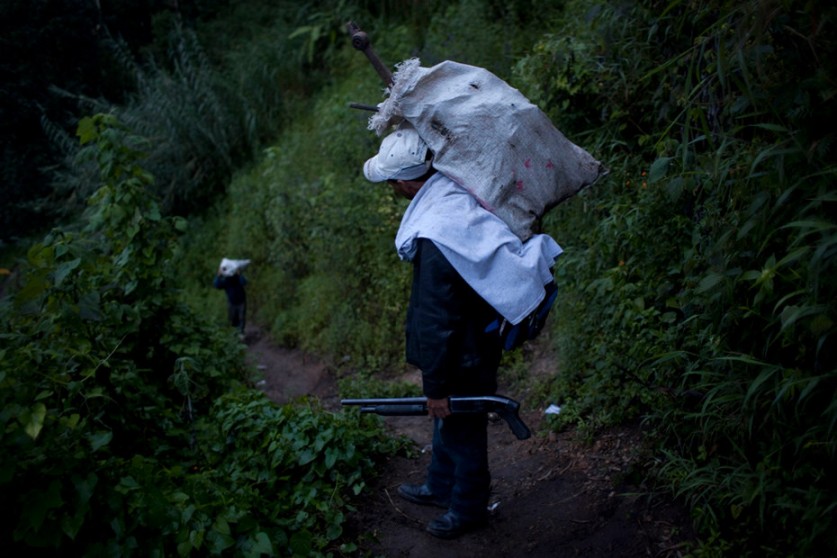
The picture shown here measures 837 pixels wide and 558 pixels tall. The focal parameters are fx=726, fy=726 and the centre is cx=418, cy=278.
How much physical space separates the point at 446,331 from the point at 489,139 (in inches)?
35.3

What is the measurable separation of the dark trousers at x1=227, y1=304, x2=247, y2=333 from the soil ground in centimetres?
495

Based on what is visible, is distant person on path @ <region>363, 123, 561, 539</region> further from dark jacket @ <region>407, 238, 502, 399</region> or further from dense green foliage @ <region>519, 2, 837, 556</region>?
dense green foliage @ <region>519, 2, 837, 556</region>

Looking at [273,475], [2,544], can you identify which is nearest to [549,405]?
[273,475]

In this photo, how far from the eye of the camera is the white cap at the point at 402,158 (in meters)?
3.37

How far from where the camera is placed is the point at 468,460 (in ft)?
11.4

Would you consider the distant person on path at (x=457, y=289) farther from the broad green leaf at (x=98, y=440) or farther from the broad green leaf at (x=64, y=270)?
the broad green leaf at (x=64, y=270)

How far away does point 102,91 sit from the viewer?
40.9 feet

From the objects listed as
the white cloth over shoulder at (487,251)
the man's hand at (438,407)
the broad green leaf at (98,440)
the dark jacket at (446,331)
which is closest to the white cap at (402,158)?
the white cloth over shoulder at (487,251)

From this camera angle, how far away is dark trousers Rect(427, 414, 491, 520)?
11.3 feet

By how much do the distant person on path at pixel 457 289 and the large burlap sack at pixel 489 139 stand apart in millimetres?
83

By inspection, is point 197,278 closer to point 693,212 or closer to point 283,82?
point 283,82

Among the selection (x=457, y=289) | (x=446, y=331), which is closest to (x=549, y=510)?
(x=446, y=331)

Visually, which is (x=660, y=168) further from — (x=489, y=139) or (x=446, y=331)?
(x=446, y=331)

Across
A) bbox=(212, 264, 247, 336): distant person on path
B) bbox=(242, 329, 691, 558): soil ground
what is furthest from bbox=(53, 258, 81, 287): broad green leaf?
bbox=(212, 264, 247, 336): distant person on path
